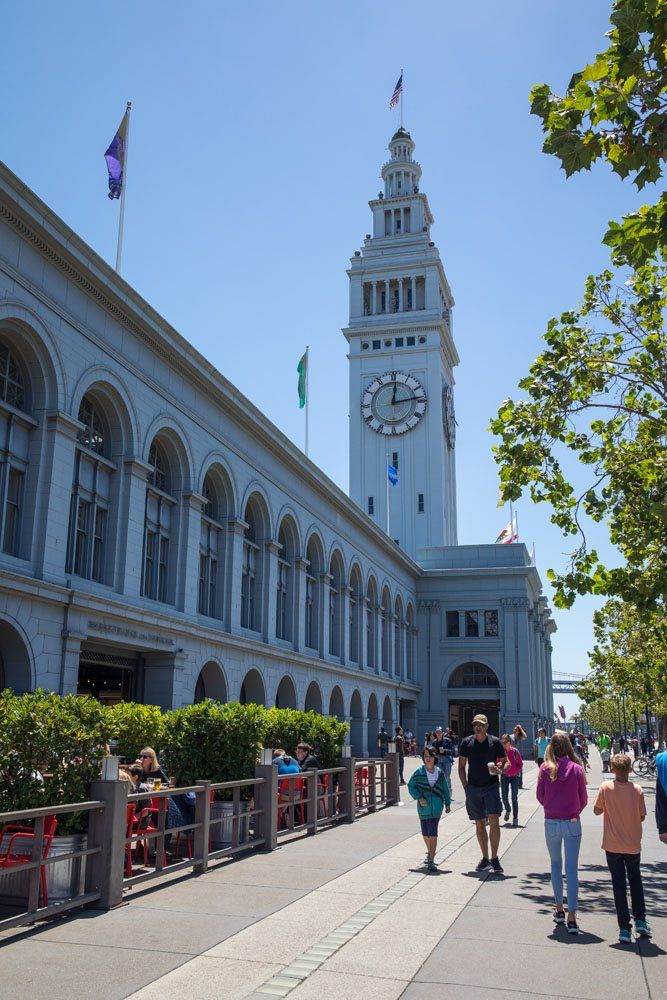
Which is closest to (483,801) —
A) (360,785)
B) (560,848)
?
(560,848)

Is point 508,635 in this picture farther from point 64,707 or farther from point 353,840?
point 64,707

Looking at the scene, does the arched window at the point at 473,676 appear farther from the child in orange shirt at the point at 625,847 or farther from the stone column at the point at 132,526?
the child in orange shirt at the point at 625,847

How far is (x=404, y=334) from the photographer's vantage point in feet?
248

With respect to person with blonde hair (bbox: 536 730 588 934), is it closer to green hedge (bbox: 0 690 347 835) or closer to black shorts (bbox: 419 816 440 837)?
black shorts (bbox: 419 816 440 837)

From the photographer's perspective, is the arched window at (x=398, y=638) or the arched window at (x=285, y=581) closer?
the arched window at (x=285, y=581)

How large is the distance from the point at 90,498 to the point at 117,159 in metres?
9.72

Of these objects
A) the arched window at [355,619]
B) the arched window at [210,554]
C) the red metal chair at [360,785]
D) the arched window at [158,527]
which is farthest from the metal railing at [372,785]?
the arched window at [355,619]

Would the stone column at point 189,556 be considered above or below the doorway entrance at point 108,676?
above

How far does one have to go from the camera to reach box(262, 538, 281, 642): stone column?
3547cm

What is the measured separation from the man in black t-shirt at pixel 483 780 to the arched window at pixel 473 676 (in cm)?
5381

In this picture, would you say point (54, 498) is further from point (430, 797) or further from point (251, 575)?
point (251, 575)

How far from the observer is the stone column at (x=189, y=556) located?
28.2 m

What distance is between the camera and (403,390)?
7431 cm

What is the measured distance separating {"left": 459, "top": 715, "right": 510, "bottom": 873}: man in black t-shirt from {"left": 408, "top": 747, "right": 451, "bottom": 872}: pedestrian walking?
18.1 inches
